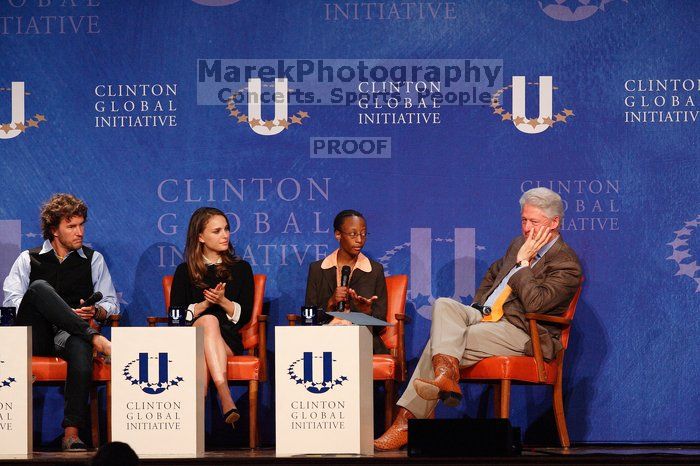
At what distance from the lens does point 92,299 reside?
18.8 ft

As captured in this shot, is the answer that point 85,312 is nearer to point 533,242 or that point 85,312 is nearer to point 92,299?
point 92,299

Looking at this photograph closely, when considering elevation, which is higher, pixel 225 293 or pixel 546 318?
pixel 225 293

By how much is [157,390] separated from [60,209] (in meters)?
1.59

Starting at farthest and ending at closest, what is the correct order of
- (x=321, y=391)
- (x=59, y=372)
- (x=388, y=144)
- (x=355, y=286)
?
(x=388, y=144)
(x=355, y=286)
(x=59, y=372)
(x=321, y=391)

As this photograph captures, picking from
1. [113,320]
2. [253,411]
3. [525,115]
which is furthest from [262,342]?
[525,115]

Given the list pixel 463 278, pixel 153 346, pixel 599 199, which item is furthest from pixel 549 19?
pixel 153 346

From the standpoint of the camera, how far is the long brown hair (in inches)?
228

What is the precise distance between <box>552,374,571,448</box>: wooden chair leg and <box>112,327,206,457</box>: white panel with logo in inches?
76.5

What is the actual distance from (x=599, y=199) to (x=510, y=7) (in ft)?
4.06

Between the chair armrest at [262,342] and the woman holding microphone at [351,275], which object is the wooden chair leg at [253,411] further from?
the woman holding microphone at [351,275]

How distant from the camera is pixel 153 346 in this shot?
15.4 ft

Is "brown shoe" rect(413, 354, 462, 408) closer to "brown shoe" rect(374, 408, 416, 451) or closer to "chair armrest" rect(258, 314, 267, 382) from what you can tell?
"brown shoe" rect(374, 408, 416, 451)

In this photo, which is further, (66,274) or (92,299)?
(66,274)

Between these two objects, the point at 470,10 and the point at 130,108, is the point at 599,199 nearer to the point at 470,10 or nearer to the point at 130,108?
the point at 470,10
